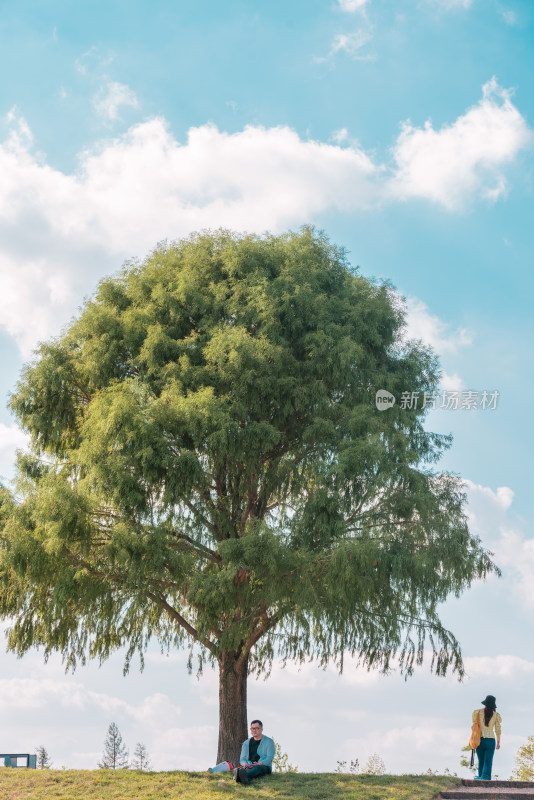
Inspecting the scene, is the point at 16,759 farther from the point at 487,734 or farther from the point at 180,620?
the point at 487,734

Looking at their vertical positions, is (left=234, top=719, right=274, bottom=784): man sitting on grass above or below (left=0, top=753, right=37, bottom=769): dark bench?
above

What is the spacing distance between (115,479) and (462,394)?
6440 millimetres

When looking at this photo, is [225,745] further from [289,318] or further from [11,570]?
[289,318]

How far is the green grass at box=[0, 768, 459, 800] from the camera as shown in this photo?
952cm

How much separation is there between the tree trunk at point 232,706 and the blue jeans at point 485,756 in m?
4.14

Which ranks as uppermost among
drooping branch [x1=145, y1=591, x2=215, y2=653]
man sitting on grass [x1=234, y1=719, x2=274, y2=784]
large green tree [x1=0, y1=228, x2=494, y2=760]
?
large green tree [x1=0, y1=228, x2=494, y2=760]

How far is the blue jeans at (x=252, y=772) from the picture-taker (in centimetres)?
1002

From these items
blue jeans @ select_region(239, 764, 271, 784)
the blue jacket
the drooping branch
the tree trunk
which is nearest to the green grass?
blue jeans @ select_region(239, 764, 271, 784)

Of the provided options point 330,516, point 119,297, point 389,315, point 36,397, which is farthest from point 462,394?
point 36,397

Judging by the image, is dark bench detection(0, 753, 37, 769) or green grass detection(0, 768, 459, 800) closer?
green grass detection(0, 768, 459, 800)

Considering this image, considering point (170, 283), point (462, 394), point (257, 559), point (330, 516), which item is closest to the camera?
point (257, 559)

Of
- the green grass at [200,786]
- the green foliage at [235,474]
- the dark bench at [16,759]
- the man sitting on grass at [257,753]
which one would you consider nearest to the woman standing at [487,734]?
the green grass at [200,786]

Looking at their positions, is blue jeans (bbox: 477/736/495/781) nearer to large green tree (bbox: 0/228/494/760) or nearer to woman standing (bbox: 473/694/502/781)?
woman standing (bbox: 473/694/502/781)

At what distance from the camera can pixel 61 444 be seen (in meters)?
15.4
